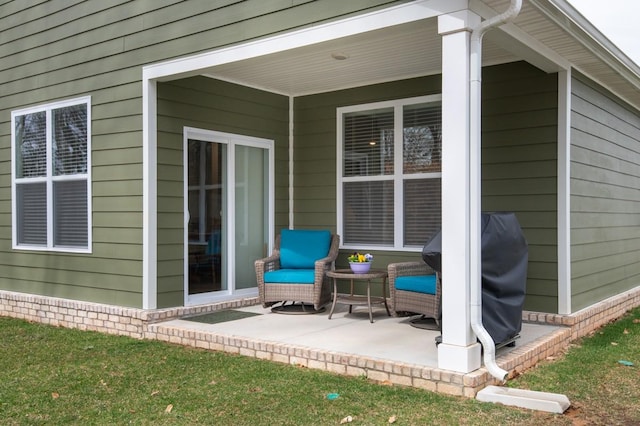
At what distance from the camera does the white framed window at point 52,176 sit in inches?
259

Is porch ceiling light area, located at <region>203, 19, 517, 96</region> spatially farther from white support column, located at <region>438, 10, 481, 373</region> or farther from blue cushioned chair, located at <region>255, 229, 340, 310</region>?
blue cushioned chair, located at <region>255, 229, 340, 310</region>

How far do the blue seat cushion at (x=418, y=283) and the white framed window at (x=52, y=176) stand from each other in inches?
132

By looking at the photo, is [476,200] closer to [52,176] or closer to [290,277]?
[290,277]

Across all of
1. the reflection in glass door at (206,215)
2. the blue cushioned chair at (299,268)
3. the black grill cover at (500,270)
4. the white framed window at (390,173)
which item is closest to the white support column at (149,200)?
the reflection in glass door at (206,215)

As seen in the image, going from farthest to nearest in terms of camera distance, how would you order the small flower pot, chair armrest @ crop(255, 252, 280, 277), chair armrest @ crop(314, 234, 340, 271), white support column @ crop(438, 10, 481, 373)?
chair armrest @ crop(255, 252, 280, 277) < chair armrest @ crop(314, 234, 340, 271) < the small flower pot < white support column @ crop(438, 10, 481, 373)

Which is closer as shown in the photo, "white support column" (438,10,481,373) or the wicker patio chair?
"white support column" (438,10,481,373)

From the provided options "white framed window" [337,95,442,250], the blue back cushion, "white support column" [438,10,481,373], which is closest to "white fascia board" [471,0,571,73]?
"white support column" [438,10,481,373]

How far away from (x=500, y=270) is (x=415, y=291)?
1.04m

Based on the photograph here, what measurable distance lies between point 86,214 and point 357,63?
3280 mm

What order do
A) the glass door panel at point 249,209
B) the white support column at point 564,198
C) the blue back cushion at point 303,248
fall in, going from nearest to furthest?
the white support column at point 564,198, the blue back cushion at point 303,248, the glass door panel at point 249,209

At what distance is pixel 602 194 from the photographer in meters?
6.45

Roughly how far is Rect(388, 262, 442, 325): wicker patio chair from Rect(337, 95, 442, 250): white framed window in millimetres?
900

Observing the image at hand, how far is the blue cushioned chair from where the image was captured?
608 centimetres

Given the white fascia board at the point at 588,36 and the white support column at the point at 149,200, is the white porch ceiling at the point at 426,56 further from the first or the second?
the white support column at the point at 149,200
